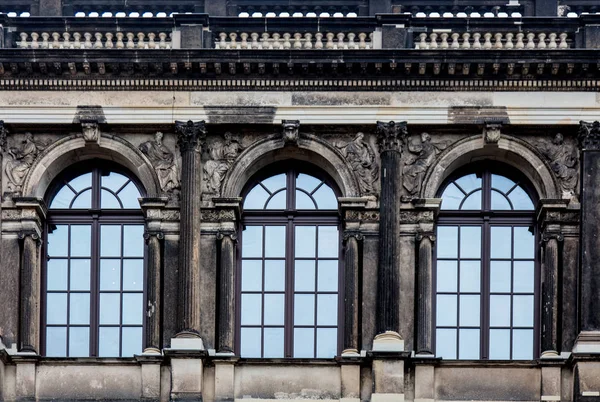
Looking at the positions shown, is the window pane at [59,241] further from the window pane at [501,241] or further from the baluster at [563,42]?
the baluster at [563,42]

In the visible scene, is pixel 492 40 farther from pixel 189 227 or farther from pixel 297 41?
pixel 189 227

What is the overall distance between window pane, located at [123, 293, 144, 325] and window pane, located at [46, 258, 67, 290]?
1201mm

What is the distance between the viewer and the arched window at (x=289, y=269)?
1528 inches

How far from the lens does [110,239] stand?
39469 mm

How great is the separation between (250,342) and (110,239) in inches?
130

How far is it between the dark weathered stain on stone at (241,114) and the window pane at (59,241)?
3448 mm

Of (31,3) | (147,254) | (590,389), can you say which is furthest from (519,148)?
(31,3)

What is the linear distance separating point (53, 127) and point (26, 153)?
70 cm

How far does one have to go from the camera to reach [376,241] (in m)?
38.8

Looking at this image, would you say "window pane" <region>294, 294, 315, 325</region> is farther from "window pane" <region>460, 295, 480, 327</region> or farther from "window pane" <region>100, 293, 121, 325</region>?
"window pane" <region>100, 293, 121, 325</region>

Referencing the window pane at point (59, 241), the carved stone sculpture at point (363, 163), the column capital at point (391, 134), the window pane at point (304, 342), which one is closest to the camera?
the window pane at point (304, 342)

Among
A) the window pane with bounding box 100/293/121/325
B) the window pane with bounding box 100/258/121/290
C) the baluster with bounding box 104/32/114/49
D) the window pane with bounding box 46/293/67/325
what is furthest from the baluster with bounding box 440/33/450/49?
the window pane with bounding box 46/293/67/325

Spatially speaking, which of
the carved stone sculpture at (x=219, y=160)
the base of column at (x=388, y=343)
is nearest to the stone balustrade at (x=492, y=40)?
the carved stone sculpture at (x=219, y=160)

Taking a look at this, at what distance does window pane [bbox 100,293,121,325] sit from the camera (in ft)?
128
